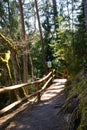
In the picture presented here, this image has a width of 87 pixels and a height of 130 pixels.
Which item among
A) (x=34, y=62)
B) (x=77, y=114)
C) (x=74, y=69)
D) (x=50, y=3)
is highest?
(x=50, y=3)

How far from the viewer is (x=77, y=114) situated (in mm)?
4836

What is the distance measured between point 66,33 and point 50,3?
58.6 feet

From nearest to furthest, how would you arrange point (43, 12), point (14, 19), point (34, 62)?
point (14, 19)
point (34, 62)
point (43, 12)

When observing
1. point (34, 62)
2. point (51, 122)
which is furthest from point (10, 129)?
point (34, 62)

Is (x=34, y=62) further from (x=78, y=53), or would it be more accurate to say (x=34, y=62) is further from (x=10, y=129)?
(x=10, y=129)

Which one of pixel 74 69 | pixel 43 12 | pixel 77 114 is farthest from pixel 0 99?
pixel 43 12

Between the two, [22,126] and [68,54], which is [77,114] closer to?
[22,126]

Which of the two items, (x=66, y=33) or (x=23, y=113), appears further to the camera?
(x=66, y=33)

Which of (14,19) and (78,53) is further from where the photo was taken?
(14,19)

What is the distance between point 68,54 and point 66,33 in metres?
3.89

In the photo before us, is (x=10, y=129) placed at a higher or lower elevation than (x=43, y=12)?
lower

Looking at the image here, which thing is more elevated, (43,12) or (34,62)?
(43,12)

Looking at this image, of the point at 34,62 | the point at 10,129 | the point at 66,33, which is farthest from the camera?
the point at 34,62

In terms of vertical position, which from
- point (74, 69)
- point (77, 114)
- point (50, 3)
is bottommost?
point (74, 69)
